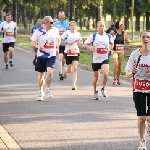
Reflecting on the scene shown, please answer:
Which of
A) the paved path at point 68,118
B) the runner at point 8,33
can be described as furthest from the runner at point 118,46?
the runner at point 8,33

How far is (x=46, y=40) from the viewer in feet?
49.5

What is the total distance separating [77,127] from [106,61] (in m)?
4.57

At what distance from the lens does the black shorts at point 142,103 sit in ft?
29.1

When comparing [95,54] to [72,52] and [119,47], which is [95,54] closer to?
[72,52]

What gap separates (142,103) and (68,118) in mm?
3360

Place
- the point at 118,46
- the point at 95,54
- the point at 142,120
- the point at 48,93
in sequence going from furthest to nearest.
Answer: the point at 118,46, the point at 48,93, the point at 95,54, the point at 142,120

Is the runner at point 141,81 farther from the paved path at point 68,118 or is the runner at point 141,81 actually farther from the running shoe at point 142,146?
the paved path at point 68,118

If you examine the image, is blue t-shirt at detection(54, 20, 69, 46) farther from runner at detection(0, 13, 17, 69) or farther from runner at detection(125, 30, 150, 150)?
runner at detection(125, 30, 150, 150)

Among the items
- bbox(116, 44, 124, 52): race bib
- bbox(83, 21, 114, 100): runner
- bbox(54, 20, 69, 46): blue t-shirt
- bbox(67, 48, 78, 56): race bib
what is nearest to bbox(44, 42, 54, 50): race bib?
bbox(83, 21, 114, 100): runner

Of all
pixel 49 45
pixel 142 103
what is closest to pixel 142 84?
pixel 142 103

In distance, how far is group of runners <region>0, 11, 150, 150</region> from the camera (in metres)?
8.88

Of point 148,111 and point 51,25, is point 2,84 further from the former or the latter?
point 148,111

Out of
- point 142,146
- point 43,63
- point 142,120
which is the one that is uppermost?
point 43,63

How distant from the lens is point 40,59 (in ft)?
50.0
